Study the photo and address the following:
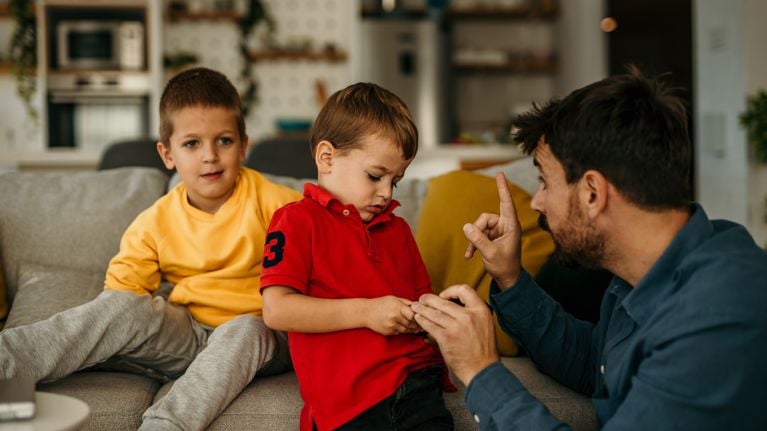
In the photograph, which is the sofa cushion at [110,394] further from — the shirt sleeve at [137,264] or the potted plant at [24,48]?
the potted plant at [24,48]

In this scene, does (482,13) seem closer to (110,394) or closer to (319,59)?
(319,59)

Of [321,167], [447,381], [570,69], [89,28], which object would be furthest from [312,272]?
[570,69]

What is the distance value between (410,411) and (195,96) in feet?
3.29

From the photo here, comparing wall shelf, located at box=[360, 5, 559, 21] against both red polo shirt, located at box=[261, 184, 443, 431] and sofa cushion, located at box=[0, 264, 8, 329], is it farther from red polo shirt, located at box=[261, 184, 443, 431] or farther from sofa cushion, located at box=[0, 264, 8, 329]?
red polo shirt, located at box=[261, 184, 443, 431]

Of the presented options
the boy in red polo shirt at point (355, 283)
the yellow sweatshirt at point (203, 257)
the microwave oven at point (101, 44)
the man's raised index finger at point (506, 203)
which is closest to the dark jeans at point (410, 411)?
the boy in red polo shirt at point (355, 283)

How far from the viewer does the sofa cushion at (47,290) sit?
2150mm

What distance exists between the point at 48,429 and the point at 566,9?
668 centimetres

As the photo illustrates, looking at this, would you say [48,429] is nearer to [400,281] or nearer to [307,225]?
[307,225]

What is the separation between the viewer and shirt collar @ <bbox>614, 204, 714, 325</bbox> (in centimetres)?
135

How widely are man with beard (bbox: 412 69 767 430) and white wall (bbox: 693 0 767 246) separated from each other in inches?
139

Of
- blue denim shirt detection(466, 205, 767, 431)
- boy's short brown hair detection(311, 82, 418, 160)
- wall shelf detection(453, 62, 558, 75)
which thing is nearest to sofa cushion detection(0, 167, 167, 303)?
boy's short brown hair detection(311, 82, 418, 160)

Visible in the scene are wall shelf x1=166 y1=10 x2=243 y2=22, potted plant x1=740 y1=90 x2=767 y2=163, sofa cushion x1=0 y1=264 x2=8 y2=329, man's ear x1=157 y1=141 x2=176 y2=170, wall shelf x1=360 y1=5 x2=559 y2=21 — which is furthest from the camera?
wall shelf x1=360 y1=5 x2=559 y2=21

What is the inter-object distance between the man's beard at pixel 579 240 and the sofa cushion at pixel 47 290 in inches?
53.4

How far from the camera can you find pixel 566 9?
711 centimetres
